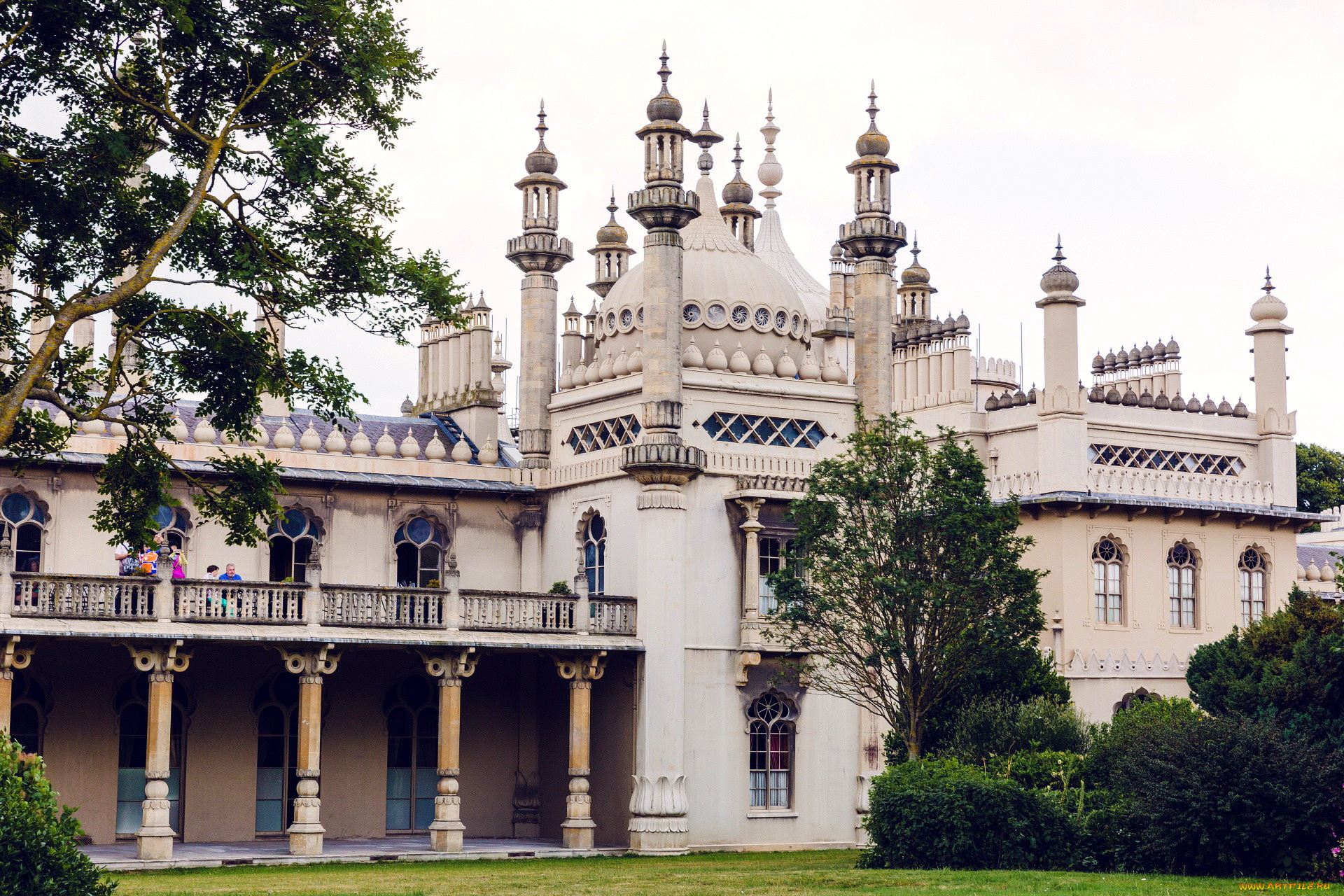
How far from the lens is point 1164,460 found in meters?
42.7

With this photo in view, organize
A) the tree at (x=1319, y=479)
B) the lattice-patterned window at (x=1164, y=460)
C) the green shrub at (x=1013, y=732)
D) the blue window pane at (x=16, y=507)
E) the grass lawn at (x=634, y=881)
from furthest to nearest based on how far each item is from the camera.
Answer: the tree at (x=1319, y=479), the lattice-patterned window at (x=1164, y=460), the blue window pane at (x=16, y=507), the green shrub at (x=1013, y=732), the grass lawn at (x=634, y=881)

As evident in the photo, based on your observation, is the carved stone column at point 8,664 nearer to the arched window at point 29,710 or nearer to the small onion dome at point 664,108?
the arched window at point 29,710

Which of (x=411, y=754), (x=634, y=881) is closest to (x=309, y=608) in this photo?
(x=411, y=754)

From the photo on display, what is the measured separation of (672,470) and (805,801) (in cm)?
708

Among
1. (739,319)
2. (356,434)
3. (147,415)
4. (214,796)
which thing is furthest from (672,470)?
(147,415)

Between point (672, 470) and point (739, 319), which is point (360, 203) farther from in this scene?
point (739, 319)

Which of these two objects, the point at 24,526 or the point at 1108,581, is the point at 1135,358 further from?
the point at 24,526

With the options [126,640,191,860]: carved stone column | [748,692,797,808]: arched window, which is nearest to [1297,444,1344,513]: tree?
[748,692,797,808]: arched window

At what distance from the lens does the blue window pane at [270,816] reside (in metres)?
34.5

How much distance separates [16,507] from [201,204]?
12921 mm

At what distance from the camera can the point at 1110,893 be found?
21781 millimetres

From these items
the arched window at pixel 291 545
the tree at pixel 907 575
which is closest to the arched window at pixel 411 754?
the arched window at pixel 291 545

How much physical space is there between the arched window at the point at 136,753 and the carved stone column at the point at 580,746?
7.10 meters

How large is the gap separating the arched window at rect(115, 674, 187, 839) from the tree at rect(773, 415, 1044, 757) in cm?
1143
